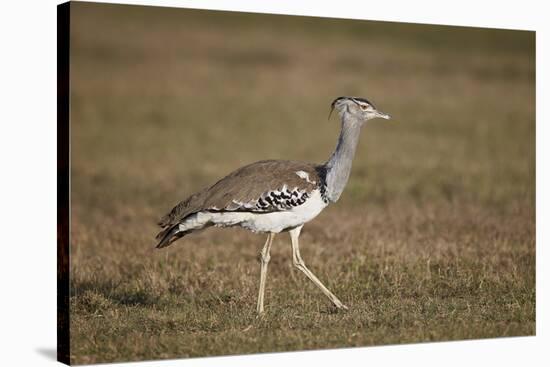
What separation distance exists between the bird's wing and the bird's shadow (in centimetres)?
106

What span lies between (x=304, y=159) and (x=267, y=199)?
21.6 ft

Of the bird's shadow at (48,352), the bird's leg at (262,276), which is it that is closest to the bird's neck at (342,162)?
the bird's leg at (262,276)

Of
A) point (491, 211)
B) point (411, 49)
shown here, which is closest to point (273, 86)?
point (411, 49)

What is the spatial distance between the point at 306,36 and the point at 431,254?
903 centimetres

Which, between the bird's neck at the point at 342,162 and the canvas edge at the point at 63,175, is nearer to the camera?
the canvas edge at the point at 63,175

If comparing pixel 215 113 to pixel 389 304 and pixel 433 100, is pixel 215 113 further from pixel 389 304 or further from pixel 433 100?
pixel 389 304

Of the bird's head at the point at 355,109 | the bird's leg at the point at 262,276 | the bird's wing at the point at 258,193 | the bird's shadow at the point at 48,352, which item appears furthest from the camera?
the bird's head at the point at 355,109

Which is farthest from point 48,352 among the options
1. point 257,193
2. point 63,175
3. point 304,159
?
point 304,159

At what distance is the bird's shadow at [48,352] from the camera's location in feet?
19.2

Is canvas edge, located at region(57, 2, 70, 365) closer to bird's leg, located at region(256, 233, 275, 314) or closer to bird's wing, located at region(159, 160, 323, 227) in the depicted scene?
bird's wing, located at region(159, 160, 323, 227)

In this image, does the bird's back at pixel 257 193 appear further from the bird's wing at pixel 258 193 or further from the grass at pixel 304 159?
the grass at pixel 304 159

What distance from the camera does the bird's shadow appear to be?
19.2 feet

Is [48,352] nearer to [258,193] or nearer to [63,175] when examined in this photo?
[63,175]

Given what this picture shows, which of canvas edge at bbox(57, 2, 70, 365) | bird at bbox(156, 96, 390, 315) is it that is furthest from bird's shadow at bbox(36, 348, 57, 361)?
bird at bbox(156, 96, 390, 315)
